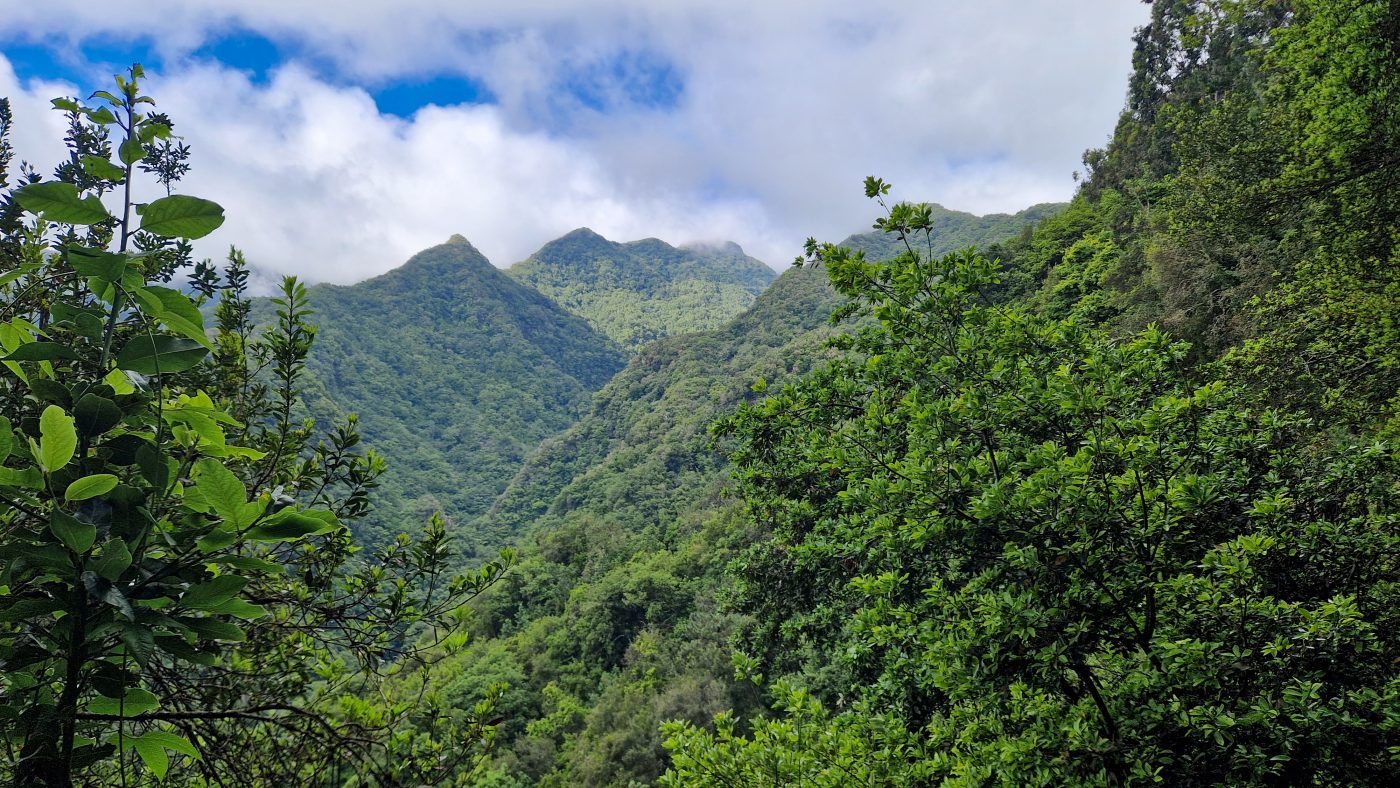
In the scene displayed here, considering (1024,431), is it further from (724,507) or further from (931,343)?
(724,507)

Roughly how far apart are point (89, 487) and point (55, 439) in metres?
0.10

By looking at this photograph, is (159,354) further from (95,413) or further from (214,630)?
(214,630)

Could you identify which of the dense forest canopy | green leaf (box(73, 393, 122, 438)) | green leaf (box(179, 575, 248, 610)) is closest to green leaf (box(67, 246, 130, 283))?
the dense forest canopy

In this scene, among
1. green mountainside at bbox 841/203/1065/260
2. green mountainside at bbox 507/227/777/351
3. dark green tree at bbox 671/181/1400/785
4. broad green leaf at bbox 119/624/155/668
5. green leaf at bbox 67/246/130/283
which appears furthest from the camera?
green mountainside at bbox 507/227/777/351

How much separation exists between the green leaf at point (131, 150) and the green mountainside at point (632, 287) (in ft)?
493

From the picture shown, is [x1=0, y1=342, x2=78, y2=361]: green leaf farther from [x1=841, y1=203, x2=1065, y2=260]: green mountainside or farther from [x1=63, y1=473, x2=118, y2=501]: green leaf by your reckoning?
[x1=841, y1=203, x2=1065, y2=260]: green mountainside

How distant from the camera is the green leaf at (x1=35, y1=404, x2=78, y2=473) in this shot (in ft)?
3.41

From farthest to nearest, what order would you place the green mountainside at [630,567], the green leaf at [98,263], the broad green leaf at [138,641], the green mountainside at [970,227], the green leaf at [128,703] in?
1. the green mountainside at [970,227]
2. the green mountainside at [630,567]
3. the green leaf at [128,703]
4. the green leaf at [98,263]
5. the broad green leaf at [138,641]

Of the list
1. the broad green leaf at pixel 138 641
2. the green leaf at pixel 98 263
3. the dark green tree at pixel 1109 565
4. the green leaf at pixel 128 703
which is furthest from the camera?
the dark green tree at pixel 1109 565

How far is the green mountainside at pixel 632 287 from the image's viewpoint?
16138 cm

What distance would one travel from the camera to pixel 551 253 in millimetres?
194625

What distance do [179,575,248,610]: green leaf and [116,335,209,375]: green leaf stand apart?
1.32ft

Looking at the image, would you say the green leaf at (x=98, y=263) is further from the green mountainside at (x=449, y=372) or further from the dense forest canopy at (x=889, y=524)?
the green mountainside at (x=449, y=372)

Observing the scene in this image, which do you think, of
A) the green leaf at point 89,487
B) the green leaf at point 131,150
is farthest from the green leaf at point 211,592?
the green leaf at point 131,150
